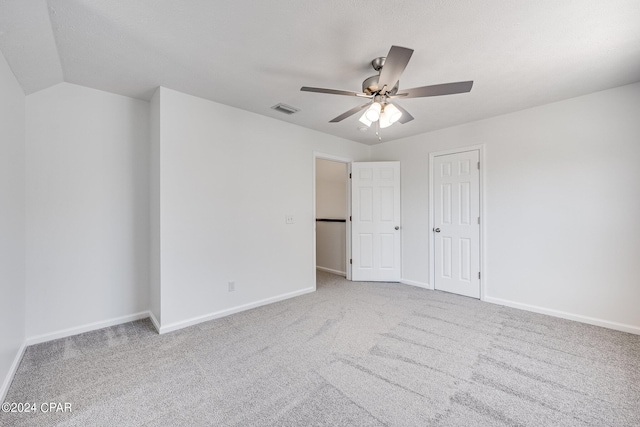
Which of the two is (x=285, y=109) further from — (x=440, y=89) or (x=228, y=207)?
(x=440, y=89)

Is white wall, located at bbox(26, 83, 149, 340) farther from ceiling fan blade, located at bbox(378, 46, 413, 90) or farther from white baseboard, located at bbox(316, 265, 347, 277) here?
white baseboard, located at bbox(316, 265, 347, 277)

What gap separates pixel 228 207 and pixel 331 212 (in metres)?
2.83

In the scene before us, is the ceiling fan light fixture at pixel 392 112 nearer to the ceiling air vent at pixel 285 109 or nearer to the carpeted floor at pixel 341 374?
the ceiling air vent at pixel 285 109

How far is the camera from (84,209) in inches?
102

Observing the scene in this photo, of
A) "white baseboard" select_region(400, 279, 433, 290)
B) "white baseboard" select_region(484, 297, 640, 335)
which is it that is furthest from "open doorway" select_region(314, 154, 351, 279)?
"white baseboard" select_region(484, 297, 640, 335)

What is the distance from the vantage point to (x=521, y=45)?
1936 mm

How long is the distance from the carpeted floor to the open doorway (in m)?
2.22

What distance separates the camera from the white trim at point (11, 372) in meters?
1.69

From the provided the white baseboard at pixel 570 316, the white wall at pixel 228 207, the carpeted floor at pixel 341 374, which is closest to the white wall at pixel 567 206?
the white baseboard at pixel 570 316

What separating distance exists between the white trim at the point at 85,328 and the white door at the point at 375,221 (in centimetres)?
305

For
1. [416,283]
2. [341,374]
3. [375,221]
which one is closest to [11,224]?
[341,374]

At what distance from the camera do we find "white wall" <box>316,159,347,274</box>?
5.13m

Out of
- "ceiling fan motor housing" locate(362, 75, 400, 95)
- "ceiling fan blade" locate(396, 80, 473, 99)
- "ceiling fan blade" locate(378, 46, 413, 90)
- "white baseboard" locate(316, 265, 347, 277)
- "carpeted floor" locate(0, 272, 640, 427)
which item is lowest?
"carpeted floor" locate(0, 272, 640, 427)

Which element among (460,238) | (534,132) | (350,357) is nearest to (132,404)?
(350,357)
